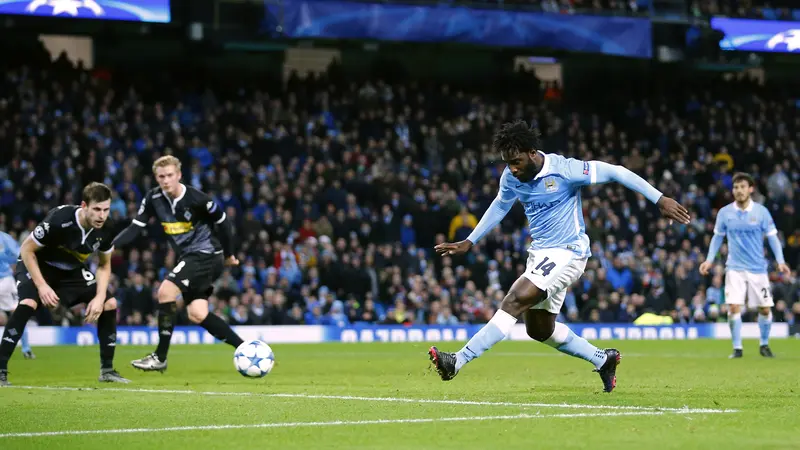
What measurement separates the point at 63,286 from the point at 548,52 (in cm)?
2308

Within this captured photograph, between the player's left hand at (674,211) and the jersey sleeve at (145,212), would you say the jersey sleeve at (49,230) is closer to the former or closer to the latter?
the jersey sleeve at (145,212)

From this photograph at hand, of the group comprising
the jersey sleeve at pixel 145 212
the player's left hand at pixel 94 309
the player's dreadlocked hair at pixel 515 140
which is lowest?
the player's left hand at pixel 94 309

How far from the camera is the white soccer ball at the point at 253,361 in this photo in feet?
40.2

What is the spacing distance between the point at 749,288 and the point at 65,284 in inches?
358

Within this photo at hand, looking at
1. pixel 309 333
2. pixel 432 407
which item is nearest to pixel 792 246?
pixel 309 333

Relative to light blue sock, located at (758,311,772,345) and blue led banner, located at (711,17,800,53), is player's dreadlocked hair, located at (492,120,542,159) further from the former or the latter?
blue led banner, located at (711,17,800,53)

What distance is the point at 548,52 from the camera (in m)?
34.0

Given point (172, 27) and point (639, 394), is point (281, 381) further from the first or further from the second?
point (172, 27)

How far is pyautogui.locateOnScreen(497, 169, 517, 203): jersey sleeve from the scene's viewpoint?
33.5 ft

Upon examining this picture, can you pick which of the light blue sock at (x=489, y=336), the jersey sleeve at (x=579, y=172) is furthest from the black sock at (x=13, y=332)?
the jersey sleeve at (x=579, y=172)

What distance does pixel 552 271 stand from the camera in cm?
988

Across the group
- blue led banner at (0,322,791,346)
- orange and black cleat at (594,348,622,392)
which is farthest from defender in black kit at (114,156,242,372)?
blue led banner at (0,322,791,346)

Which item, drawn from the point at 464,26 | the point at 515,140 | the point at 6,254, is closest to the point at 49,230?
the point at 515,140

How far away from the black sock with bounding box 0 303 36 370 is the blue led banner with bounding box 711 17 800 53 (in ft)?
80.0
